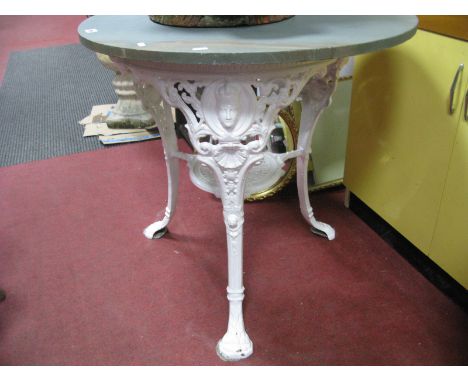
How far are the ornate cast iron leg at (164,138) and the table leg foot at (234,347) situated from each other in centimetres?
52

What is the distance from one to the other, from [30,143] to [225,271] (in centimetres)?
148

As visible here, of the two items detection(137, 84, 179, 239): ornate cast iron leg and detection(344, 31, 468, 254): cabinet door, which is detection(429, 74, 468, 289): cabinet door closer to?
detection(344, 31, 468, 254): cabinet door

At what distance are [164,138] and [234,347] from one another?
617 millimetres

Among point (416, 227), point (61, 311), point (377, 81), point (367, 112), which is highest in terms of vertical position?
point (377, 81)

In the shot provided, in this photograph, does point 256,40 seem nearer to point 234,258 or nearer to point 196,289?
point 234,258

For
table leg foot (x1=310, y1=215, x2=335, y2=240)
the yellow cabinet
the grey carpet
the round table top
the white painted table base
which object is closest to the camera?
the round table top

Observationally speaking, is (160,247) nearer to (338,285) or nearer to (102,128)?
(338,285)

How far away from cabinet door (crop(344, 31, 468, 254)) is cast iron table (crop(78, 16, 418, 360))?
188 millimetres

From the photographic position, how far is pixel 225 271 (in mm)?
1332

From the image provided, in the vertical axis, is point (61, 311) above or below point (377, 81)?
below

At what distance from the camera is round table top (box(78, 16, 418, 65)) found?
2.40 ft

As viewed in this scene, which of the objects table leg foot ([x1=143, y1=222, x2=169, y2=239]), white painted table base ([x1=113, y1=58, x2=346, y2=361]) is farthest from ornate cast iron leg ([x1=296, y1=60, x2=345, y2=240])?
table leg foot ([x1=143, y1=222, x2=169, y2=239])

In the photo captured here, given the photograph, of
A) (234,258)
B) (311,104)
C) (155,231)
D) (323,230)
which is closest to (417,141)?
(311,104)

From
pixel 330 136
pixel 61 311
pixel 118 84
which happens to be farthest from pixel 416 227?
pixel 118 84
